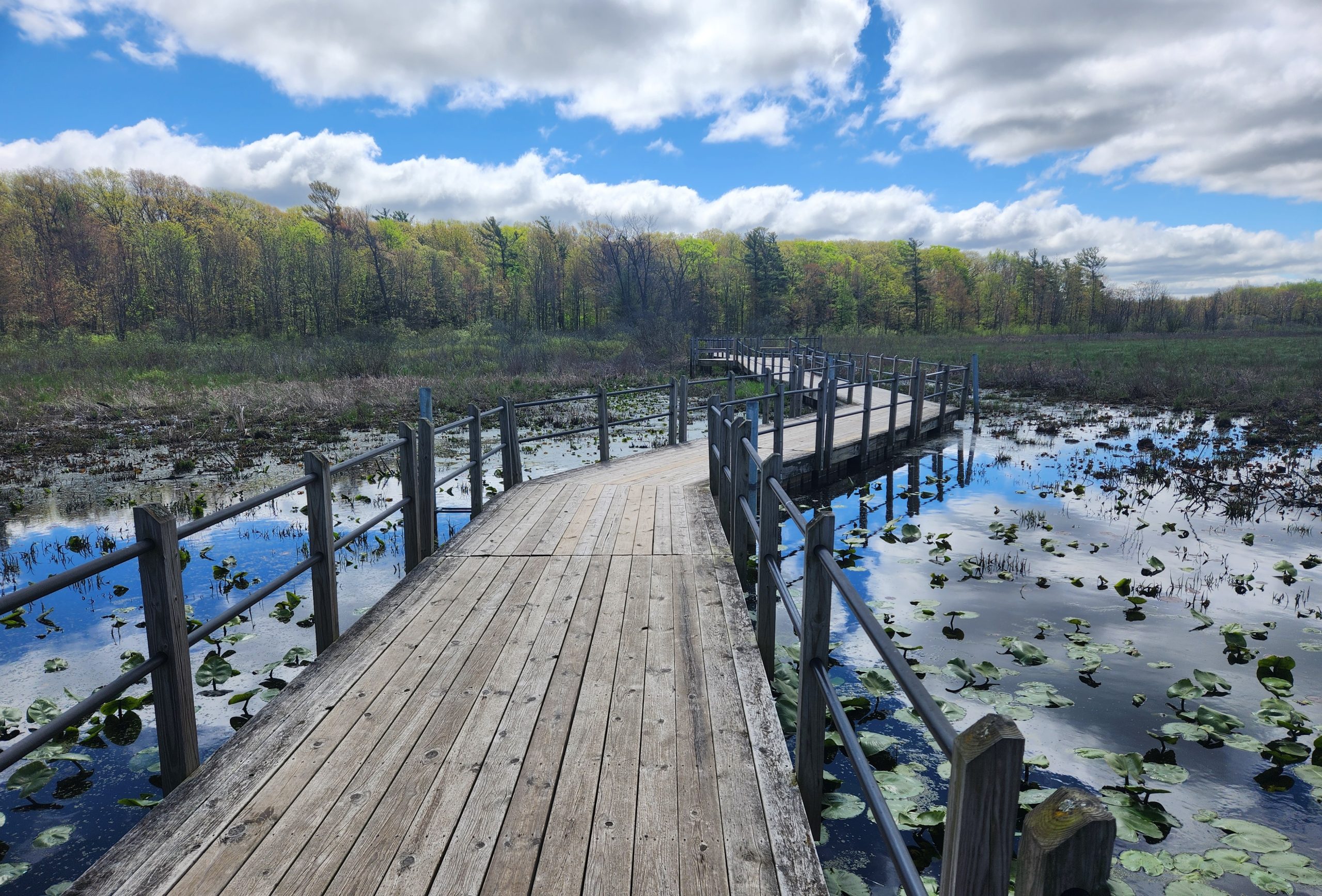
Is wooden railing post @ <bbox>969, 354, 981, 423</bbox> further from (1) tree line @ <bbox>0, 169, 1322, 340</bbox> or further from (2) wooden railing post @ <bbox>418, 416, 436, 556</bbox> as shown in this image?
(1) tree line @ <bbox>0, 169, 1322, 340</bbox>

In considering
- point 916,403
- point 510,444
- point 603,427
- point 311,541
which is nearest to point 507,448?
point 510,444

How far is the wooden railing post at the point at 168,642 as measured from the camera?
109 inches

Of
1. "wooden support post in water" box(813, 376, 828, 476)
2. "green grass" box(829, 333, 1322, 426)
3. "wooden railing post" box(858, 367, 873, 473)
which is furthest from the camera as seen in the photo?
"green grass" box(829, 333, 1322, 426)

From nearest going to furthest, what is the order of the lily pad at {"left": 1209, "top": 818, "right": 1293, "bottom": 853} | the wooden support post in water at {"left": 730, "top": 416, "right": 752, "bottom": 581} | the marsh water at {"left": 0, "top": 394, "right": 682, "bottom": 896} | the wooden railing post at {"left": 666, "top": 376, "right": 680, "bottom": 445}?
1. the lily pad at {"left": 1209, "top": 818, "right": 1293, "bottom": 853}
2. the marsh water at {"left": 0, "top": 394, "right": 682, "bottom": 896}
3. the wooden support post in water at {"left": 730, "top": 416, "right": 752, "bottom": 581}
4. the wooden railing post at {"left": 666, "top": 376, "right": 680, "bottom": 445}

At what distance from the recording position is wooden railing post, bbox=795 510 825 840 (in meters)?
2.65

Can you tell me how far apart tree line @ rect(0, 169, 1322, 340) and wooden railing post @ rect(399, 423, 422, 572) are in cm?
4555

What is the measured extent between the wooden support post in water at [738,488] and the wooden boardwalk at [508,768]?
0.85m

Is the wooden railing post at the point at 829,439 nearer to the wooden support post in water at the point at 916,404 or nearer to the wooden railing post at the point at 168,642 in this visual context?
the wooden support post in water at the point at 916,404

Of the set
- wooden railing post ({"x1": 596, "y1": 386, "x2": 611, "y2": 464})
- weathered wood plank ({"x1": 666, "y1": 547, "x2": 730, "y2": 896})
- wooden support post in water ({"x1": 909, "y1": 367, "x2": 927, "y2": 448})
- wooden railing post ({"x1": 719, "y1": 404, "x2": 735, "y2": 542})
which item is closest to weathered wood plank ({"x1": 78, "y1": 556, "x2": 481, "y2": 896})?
weathered wood plank ({"x1": 666, "y1": 547, "x2": 730, "y2": 896})

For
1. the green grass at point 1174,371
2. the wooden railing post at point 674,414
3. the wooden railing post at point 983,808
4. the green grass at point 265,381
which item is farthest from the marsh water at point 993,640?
the green grass at point 1174,371

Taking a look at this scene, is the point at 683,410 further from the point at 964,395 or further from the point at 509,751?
the point at 964,395

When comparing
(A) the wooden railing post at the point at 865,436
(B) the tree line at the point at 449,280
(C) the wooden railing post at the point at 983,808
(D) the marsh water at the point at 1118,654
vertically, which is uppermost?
(B) the tree line at the point at 449,280

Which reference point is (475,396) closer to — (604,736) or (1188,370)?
(604,736)

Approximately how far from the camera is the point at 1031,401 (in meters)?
22.0
